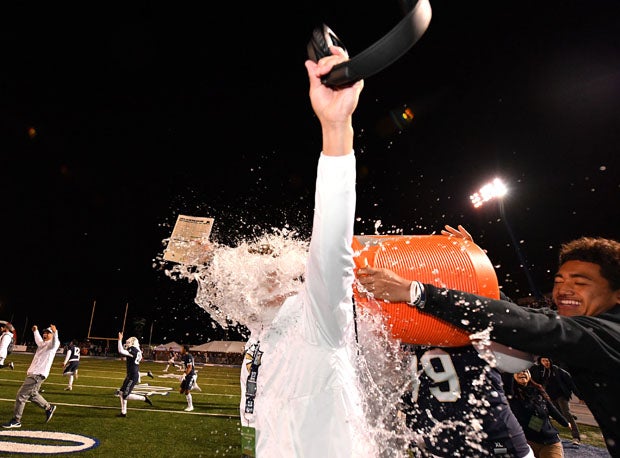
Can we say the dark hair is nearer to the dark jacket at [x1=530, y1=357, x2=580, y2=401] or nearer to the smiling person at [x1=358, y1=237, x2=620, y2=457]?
the smiling person at [x1=358, y1=237, x2=620, y2=457]

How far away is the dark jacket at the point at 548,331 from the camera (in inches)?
104

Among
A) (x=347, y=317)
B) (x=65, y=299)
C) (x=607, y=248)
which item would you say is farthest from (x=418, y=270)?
(x=65, y=299)

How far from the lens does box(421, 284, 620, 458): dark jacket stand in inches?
104

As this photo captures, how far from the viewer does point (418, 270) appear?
2852 millimetres

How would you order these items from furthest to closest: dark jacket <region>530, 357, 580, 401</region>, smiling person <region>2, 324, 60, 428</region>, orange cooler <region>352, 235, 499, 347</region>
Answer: smiling person <region>2, 324, 60, 428</region> < dark jacket <region>530, 357, 580, 401</region> < orange cooler <region>352, 235, 499, 347</region>

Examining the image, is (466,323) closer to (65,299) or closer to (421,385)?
(421,385)

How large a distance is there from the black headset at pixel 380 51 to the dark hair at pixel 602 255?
103 inches

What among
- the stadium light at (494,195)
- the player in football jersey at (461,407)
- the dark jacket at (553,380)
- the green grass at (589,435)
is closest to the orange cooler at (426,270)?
the player in football jersey at (461,407)

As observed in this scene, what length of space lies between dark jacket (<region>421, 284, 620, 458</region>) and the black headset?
1.57 m

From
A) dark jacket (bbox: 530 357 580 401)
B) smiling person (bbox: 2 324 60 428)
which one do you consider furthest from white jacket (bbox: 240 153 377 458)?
smiling person (bbox: 2 324 60 428)

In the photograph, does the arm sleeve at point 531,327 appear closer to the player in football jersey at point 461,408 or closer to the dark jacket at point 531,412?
the player in football jersey at point 461,408

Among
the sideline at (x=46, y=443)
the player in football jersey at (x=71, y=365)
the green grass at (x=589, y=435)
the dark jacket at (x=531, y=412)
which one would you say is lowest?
the sideline at (x=46, y=443)

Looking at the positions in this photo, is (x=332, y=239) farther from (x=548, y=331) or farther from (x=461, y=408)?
(x=461, y=408)

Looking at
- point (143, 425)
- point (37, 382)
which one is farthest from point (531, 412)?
point (37, 382)
